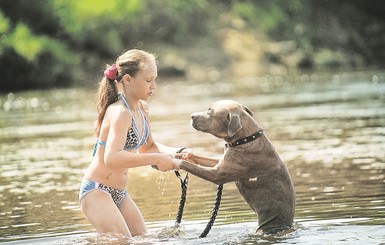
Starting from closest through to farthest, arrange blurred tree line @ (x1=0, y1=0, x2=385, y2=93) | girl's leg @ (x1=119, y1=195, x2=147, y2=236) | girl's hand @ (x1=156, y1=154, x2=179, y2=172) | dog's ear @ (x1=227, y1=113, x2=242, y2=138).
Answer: girl's hand @ (x1=156, y1=154, x2=179, y2=172), dog's ear @ (x1=227, y1=113, x2=242, y2=138), girl's leg @ (x1=119, y1=195, x2=147, y2=236), blurred tree line @ (x1=0, y1=0, x2=385, y2=93)

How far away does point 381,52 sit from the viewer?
236ft

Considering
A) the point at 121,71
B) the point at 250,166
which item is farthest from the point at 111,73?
the point at 250,166

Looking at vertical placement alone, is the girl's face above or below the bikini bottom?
above

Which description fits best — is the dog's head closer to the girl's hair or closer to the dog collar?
the dog collar

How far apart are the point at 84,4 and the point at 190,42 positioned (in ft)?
64.3

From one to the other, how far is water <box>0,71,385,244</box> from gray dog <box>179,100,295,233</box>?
0.93 ft

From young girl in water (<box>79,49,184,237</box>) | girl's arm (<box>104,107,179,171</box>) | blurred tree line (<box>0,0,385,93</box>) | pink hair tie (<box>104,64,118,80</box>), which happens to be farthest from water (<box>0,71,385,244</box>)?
blurred tree line (<box>0,0,385,93</box>)

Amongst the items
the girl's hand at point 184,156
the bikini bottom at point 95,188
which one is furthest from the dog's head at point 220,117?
the bikini bottom at point 95,188

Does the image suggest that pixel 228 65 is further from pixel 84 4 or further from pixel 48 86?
pixel 48 86

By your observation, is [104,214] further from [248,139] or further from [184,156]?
[248,139]

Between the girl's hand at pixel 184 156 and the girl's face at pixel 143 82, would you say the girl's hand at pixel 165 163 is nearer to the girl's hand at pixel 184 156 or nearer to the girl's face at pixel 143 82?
the girl's hand at pixel 184 156

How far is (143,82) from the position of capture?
9.84m

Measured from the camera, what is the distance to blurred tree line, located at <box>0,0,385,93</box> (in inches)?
2564

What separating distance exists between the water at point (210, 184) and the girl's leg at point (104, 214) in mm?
145
